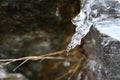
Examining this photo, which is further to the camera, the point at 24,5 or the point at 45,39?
the point at 45,39

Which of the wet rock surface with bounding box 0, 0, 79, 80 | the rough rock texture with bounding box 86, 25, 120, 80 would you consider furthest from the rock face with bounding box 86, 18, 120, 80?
the wet rock surface with bounding box 0, 0, 79, 80

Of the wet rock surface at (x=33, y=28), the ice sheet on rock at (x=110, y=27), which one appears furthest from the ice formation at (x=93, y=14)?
the wet rock surface at (x=33, y=28)

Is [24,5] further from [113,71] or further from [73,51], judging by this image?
[113,71]

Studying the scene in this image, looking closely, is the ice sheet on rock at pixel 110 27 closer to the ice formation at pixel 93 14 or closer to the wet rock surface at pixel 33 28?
the ice formation at pixel 93 14

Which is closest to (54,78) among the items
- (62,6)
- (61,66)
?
(61,66)

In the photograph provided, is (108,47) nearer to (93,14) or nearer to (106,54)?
(106,54)

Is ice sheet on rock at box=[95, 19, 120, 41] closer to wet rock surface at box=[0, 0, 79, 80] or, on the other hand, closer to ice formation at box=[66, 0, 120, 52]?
ice formation at box=[66, 0, 120, 52]

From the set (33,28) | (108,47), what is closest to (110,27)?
(108,47)
